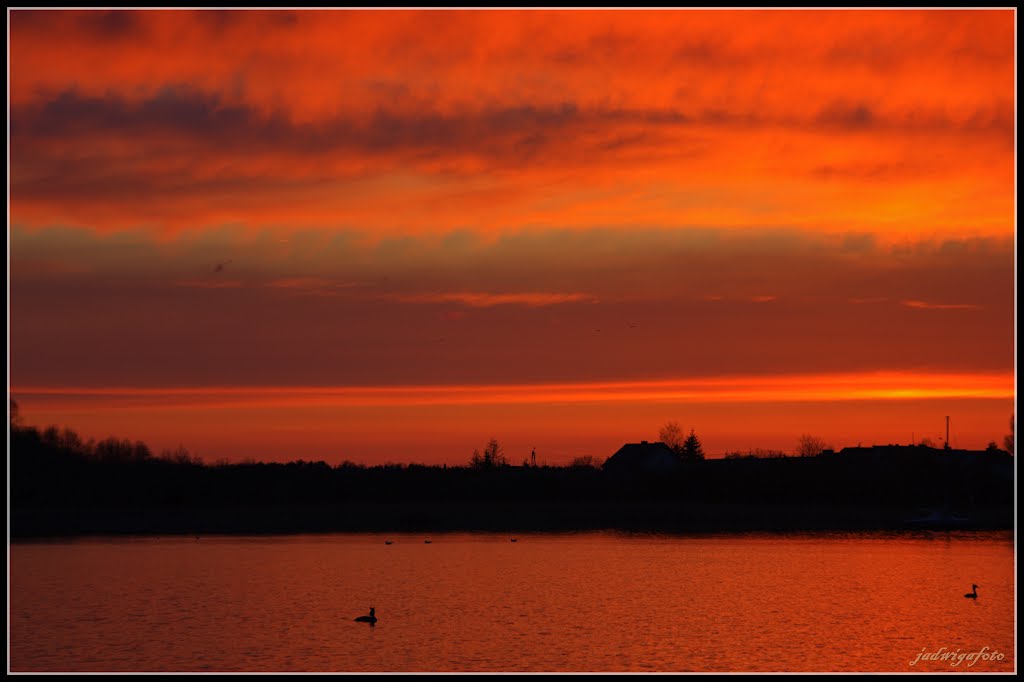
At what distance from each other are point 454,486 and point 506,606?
298 ft

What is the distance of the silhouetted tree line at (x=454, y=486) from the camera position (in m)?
139

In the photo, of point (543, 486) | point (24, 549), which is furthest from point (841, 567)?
point (543, 486)

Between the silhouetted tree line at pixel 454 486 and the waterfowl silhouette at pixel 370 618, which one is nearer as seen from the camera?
the waterfowl silhouette at pixel 370 618

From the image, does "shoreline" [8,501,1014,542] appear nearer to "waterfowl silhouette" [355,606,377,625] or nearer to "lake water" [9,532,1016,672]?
"lake water" [9,532,1016,672]

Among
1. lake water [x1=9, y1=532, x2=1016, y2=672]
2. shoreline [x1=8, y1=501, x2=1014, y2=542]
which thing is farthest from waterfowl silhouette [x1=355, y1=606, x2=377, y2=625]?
shoreline [x1=8, y1=501, x2=1014, y2=542]

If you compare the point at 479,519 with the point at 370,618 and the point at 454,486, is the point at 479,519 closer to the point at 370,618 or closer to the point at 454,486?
the point at 454,486

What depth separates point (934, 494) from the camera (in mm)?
146625

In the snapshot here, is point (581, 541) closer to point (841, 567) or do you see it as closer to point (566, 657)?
point (841, 567)

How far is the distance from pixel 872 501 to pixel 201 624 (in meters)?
104

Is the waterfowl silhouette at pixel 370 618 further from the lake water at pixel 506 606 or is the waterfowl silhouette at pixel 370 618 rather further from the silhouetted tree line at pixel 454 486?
the silhouetted tree line at pixel 454 486

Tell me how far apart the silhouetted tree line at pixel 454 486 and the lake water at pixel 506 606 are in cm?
3701

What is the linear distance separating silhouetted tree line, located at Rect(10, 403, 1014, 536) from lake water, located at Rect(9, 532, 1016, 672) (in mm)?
37007

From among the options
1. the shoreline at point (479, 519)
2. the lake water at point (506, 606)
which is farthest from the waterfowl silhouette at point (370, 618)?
the shoreline at point (479, 519)

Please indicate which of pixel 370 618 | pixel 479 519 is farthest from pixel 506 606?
pixel 479 519
